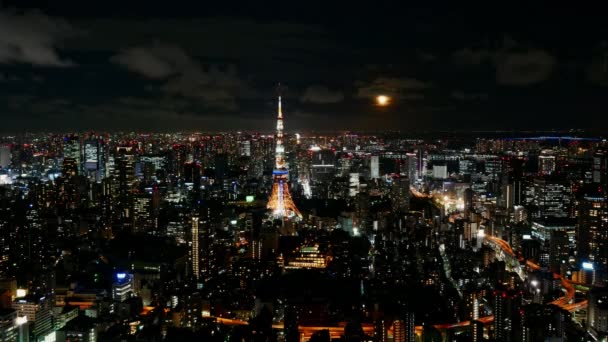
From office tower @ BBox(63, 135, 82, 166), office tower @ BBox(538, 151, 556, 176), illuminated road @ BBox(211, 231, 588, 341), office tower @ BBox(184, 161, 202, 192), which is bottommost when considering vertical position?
illuminated road @ BBox(211, 231, 588, 341)

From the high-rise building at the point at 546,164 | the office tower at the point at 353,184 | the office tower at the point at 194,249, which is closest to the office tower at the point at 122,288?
the office tower at the point at 194,249

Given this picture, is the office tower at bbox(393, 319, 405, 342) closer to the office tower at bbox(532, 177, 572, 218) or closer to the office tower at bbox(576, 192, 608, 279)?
the office tower at bbox(576, 192, 608, 279)

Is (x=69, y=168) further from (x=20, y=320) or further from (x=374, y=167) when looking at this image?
(x=20, y=320)

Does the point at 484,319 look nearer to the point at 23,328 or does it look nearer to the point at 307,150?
Answer: the point at 23,328

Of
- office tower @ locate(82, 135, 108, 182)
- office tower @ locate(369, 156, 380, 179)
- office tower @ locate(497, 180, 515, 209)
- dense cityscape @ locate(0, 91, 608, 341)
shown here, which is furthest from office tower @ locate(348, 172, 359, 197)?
office tower @ locate(82, 135, 108, 182)

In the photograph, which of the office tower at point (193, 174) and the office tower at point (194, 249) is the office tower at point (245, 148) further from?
the office tower at point (194, 249)

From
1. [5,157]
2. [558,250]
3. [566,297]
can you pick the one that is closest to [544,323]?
[566,297]
